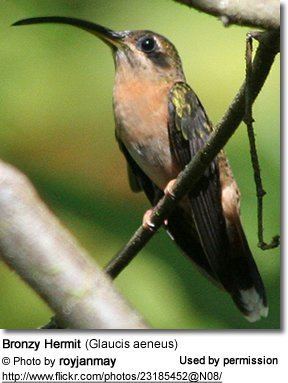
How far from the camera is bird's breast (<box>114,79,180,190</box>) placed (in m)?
2.05

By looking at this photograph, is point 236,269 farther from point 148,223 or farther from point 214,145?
point 214,145

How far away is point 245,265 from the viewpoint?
1.99m

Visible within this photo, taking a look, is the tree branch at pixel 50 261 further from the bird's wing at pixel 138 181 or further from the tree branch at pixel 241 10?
the bird's wing at pixel 138 181

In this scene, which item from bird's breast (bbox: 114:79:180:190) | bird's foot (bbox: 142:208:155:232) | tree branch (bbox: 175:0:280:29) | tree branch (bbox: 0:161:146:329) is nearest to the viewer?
tree branch (bbox: 0:161:146:329)

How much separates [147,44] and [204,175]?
0.54 metres

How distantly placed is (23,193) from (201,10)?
379 millimetres

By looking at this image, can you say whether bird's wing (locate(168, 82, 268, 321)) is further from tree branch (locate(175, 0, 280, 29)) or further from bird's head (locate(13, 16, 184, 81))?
tree branch (locate(175, 0, 280, 29))

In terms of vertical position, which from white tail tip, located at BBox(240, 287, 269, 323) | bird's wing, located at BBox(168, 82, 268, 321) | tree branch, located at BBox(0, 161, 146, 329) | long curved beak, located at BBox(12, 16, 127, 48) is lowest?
white tail tip, located at BBox(240, 287, 269, 323)

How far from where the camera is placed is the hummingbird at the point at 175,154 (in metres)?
1.94

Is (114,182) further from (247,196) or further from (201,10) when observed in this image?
(201,10)

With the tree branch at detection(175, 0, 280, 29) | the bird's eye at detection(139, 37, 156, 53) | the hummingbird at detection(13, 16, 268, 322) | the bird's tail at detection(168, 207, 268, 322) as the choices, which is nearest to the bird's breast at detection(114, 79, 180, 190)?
the hummingbird at detection(13, 16, 268, 322)

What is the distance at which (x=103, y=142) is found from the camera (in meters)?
2.11

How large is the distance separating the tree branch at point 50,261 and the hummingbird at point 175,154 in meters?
1.25

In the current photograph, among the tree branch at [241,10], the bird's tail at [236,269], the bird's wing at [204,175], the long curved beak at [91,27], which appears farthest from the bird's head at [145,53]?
the tree branch at [241,10]
